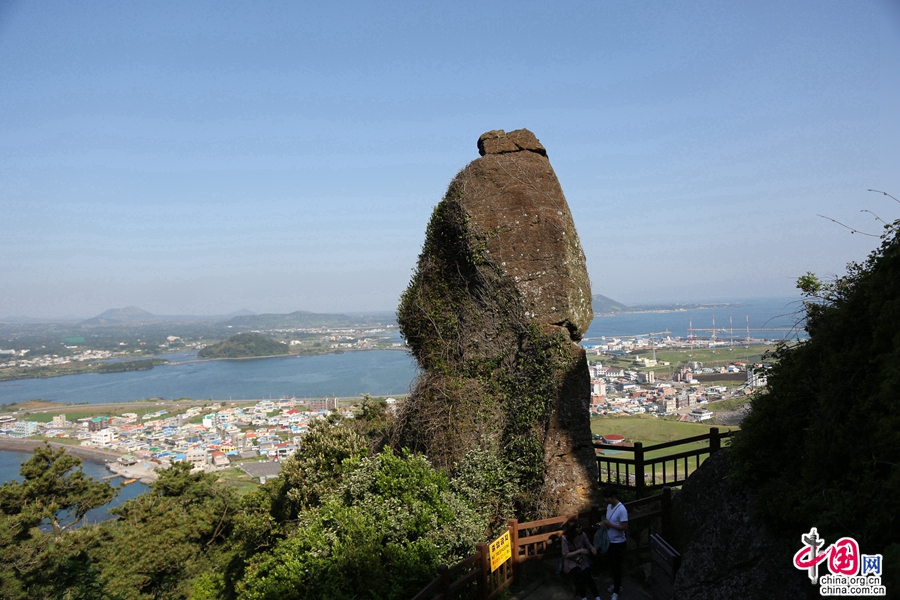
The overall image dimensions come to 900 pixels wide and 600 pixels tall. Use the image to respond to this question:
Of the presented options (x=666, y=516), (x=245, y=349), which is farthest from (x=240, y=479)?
(x=245, y=349)

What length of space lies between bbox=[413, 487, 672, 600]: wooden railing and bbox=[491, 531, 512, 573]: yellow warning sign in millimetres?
74

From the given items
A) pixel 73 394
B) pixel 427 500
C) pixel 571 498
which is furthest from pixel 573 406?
pixel 73 394

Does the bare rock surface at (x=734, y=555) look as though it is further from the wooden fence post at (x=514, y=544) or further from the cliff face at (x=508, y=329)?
the cliff face at (x=508, y=329)

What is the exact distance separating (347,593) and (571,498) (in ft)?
11.7

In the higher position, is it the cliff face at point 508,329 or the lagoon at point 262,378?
the cliff face at point 508,329

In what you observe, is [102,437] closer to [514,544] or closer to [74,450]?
[74,450]

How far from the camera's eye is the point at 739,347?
4172cm

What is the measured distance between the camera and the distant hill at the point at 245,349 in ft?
385

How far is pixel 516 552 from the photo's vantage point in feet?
21.7

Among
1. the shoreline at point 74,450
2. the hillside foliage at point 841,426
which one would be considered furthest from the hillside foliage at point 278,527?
the shoreline at point 74,450

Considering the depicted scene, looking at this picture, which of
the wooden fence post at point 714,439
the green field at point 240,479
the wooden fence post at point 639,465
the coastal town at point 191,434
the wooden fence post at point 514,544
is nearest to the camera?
the wooden fence post at point 514,544

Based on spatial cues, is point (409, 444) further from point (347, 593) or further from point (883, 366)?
point (883, 366)

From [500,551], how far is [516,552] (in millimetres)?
416

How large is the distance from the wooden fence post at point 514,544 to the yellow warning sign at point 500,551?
6cm
